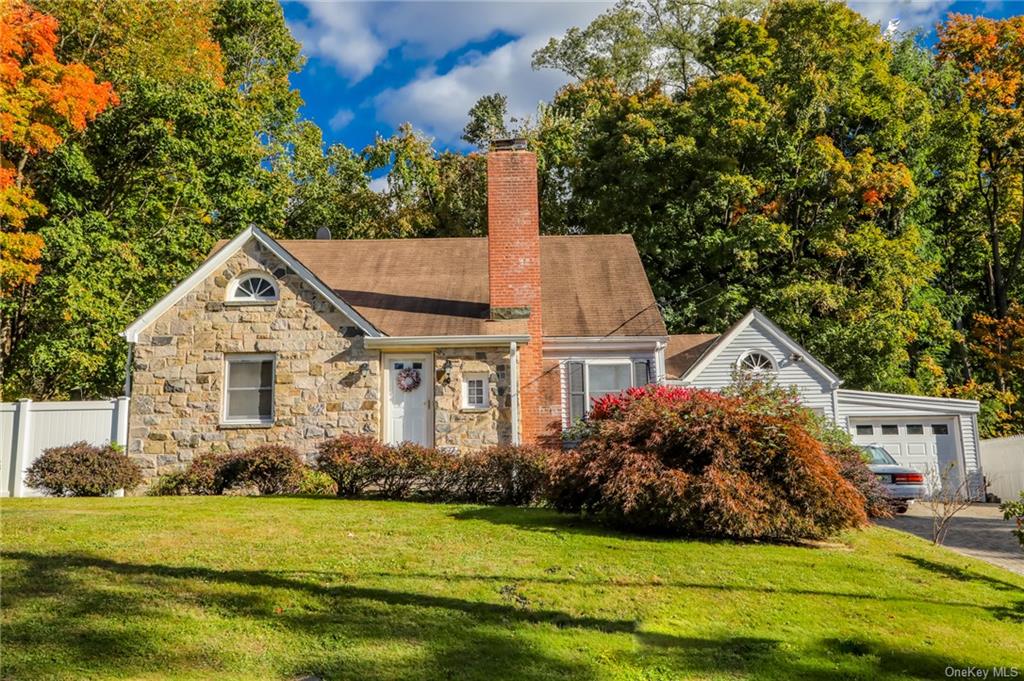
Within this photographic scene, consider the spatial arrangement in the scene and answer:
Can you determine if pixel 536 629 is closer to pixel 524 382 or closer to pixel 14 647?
pixel 14 647

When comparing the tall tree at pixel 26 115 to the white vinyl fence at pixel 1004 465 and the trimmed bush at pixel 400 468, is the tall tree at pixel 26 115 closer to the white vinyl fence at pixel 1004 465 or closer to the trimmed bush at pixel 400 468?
the trimmed bush at pixel 400 468

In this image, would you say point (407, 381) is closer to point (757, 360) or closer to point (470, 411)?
point (470, 411)

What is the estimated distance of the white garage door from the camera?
21177 mm

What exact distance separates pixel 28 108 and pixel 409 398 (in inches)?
518

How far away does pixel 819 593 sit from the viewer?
22.5ft

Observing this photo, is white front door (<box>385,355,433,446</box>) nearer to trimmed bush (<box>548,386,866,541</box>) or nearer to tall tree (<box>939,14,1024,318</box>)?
trimmed bush (<box>548,386,866,541</box>)

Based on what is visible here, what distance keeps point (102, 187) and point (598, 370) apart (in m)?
15.9

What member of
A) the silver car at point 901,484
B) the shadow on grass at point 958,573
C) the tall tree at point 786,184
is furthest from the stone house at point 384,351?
the tall tree at point 786,184

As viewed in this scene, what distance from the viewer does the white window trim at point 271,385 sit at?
14328mm

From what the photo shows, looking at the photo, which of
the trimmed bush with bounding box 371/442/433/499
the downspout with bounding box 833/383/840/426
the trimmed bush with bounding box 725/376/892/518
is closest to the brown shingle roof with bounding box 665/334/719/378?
the downspout with bounding box 833/383/840/426

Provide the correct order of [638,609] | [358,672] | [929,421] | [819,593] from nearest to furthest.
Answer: [358,672]
[638,609]
[819,593]
[929,421]

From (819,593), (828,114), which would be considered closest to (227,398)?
(819,593)

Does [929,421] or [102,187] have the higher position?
[102,187]

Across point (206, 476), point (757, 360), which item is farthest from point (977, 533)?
point (206, 476)
